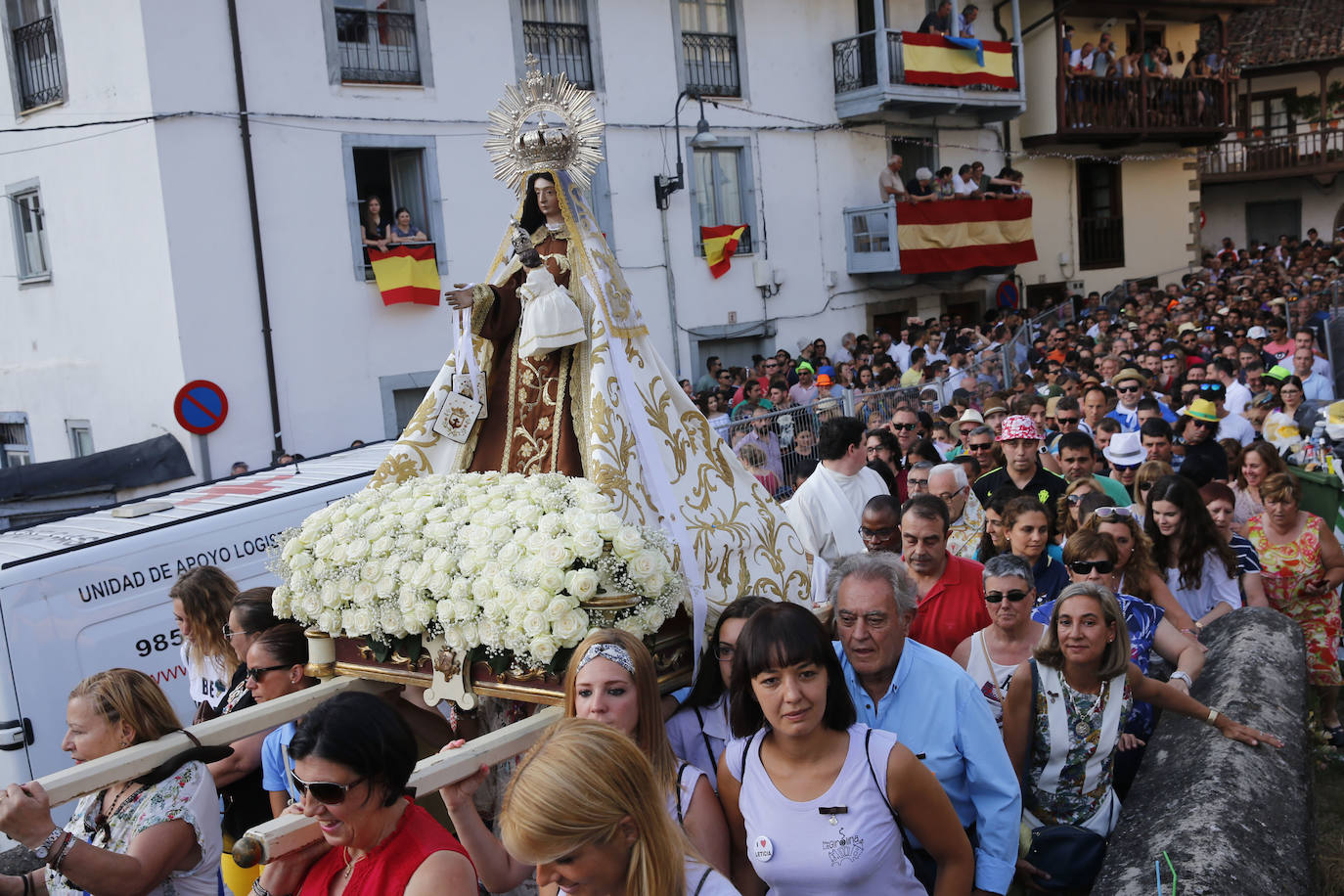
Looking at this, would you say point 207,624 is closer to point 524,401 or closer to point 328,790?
point 524,401

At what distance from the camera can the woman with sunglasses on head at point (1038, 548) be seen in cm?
482

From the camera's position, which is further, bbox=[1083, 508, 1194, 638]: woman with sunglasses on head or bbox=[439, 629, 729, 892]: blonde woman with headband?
bbox=[1083, 508, 1194, 638]: woman with sunglasses on head

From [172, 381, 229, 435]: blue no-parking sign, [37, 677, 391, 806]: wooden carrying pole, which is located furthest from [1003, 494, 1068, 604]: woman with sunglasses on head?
[172, 381, 229, 435]: blue no-parking sign

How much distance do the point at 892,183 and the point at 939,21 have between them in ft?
9.39

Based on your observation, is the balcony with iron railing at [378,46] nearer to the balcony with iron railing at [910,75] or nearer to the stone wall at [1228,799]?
the balcony with iron railing at [910,75]

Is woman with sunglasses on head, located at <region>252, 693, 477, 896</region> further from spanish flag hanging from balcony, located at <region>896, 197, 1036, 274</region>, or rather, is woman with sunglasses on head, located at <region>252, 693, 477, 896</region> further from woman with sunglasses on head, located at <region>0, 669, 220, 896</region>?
spanish flag hanging from balcony, located at <region>896, 197, 1036, 274</region>

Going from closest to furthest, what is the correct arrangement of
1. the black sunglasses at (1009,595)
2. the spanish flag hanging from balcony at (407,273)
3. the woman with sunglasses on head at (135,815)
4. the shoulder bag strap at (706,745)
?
the woman with sunglasses on head at (135,815)
the shoulder bag strap at (706,745)
the black sunglasses at (1009,595)
the spanish flag hanging from balcony at (407,273)

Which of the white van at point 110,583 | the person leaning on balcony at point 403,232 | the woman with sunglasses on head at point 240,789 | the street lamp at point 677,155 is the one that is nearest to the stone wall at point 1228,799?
the woman with sunglasses on head at point 240,789

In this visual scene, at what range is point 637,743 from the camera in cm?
292

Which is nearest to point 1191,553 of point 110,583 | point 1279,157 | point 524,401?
point 524,401

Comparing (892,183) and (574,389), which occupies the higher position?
(892,183)

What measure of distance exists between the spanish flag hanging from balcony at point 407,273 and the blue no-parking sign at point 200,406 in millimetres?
2365

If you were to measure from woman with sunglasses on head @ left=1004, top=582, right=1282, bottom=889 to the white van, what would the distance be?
4654mm

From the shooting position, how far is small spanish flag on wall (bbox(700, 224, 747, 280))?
16.9 meters
